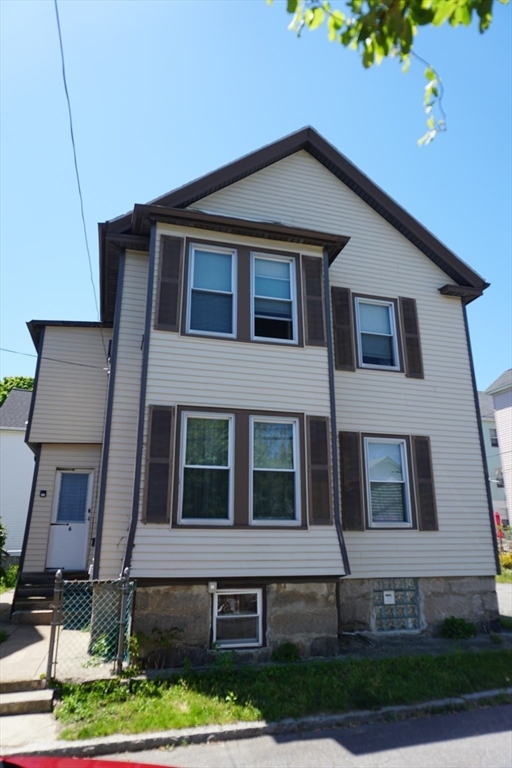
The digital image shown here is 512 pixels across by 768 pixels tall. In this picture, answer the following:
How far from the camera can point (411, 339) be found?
1063cm

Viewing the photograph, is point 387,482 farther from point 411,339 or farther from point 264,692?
point 264,692

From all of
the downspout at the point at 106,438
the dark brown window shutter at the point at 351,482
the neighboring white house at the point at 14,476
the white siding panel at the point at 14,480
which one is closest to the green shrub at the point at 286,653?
the dark brown window shutter at the point at 351,482

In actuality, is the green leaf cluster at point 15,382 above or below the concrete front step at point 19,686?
above

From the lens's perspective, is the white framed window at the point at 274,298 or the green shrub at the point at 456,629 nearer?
the green shrub at the point at 456,629

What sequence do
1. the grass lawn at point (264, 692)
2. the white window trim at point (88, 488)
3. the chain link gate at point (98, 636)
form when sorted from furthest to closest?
the white window trim at point (88, 488) < the chain link gate at point (98, 636) < the grass lawn at point (264, 692)

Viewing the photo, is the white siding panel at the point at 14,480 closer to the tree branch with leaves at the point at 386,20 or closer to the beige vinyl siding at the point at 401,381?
the beige vinyl siding at the point at 401,381

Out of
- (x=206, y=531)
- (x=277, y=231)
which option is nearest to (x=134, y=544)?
(x=206, y=531)

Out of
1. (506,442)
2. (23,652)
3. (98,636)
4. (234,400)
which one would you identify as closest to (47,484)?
(23,652)

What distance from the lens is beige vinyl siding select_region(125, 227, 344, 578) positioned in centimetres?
740

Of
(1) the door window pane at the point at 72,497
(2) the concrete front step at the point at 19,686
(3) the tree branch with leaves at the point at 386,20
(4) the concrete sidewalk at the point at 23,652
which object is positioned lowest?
(2) the concrete front step at the point at 19,686

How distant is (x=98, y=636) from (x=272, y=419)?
4.10 m

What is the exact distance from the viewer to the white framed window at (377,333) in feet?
34.3

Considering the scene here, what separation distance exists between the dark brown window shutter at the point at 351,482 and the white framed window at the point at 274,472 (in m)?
1.38

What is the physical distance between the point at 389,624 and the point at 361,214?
8.28m
